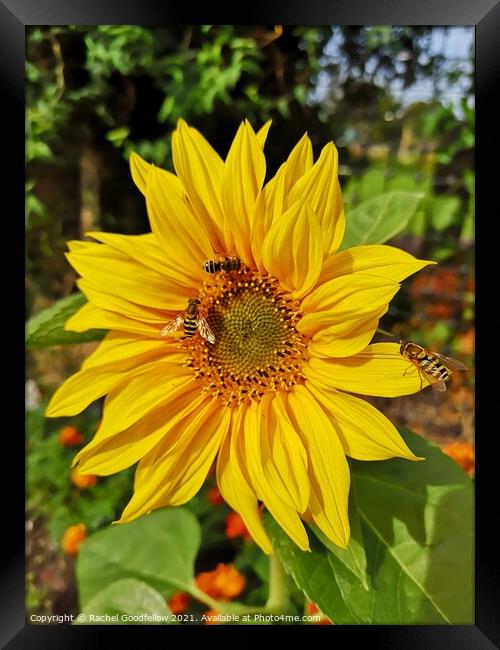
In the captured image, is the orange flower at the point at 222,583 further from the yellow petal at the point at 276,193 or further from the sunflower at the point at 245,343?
the yellow petal at the point at 276,193

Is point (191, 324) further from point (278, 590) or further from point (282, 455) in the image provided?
point (278, 590)

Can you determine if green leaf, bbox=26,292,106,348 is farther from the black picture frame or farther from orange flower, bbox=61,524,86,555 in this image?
orange flower, bbox=61,524,86,555

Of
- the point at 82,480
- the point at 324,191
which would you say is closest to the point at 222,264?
the point at 324,191

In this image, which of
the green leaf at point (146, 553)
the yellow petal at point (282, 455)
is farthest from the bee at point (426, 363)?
the green leaf at point (146, 553)

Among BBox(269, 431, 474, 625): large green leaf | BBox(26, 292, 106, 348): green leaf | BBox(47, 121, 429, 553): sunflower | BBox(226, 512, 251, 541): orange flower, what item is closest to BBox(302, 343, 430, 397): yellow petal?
BBox(47, 121, 429, 553): sunflower
